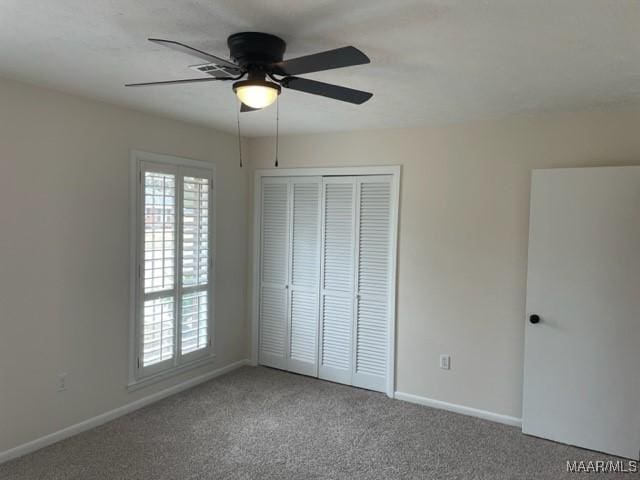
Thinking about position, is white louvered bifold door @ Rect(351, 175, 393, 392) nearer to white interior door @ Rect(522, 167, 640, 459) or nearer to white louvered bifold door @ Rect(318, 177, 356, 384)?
white louvered bifold door @ Rect(318, 177, 356, 384)

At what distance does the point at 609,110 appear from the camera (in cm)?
326

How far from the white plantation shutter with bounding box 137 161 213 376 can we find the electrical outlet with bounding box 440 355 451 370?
2.17 m

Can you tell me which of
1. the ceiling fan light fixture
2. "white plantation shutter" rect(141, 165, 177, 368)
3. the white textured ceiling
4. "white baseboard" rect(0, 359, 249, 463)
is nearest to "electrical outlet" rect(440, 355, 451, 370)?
the white textured ceiling

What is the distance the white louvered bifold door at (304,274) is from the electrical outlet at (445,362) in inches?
49.1

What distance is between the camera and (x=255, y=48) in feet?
6.58

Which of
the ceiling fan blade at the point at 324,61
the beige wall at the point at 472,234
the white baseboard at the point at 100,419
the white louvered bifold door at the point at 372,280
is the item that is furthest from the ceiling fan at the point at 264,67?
the white baseboard at the point at 100,419

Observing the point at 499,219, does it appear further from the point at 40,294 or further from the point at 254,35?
the point at 40,294

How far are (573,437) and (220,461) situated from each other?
2478 mm

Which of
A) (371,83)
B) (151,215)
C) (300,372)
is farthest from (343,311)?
(371,83)

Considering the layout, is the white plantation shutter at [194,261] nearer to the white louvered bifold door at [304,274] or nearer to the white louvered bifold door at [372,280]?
the white louvered bifold door at [304,274]

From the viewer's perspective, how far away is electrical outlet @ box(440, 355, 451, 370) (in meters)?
3.89

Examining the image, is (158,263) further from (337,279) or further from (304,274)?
(337,279)

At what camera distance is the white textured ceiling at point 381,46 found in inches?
70.9

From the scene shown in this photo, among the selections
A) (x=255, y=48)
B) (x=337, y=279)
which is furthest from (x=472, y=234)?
(x=255, y=48)
